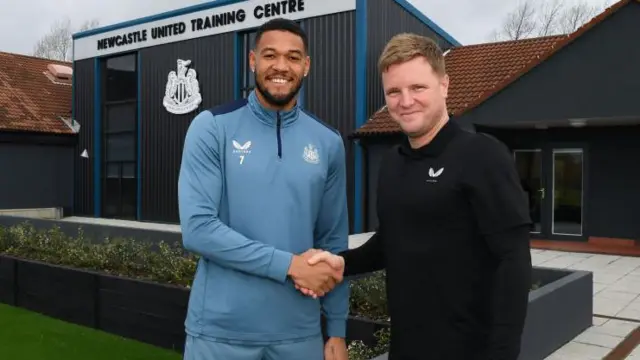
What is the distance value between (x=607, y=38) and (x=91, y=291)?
991cm

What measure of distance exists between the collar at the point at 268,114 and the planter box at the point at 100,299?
3.73 meters

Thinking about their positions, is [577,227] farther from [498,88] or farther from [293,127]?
[293,127]

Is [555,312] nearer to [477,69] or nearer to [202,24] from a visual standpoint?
[477,69]

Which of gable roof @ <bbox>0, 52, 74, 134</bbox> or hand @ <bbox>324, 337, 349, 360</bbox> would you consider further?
gable roof @ <bbox>0, 52, 74, 134</bbox>

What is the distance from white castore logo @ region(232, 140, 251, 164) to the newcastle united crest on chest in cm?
1710

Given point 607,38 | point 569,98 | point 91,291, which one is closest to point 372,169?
point 569,98

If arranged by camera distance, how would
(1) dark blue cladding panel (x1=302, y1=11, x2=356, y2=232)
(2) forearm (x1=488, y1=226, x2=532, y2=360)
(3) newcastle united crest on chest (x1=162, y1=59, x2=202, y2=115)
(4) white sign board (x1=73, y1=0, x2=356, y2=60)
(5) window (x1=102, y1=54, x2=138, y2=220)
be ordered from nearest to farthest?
(2) forearm (x1=488, y1=226, x2=532, y2=360), (1) dark blue cladding panel (x1=302, y1=11, x2=356, y2=232), (4) white sign board (x1=73, y1=0, x2=356, y2=60), (3) newcastle united crest on chest (x1=162, y1=59, x2=202, y2=115), (5) window (x1=102, y1=54, x2=138, y2=220)

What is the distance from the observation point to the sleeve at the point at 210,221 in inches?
84.1

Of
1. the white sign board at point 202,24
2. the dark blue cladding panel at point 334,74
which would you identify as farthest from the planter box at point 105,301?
the white sign board at point 202,24

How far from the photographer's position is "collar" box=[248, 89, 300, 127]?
240cm

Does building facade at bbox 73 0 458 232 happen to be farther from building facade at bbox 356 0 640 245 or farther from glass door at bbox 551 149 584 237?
glass door at bbox 551 149 584 237

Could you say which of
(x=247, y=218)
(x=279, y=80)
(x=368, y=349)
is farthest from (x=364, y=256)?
(x=368, y=349)

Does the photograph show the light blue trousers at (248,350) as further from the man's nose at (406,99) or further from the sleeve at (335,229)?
the man's nose at (406,99)

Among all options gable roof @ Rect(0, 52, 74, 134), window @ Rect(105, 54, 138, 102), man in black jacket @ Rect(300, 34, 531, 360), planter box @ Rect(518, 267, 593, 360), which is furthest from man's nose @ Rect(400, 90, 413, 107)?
gable roof @ Rect(0, 52, 74, 134)
